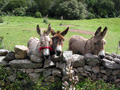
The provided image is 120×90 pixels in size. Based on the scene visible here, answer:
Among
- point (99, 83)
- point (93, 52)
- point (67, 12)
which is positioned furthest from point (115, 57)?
point (67, 12)

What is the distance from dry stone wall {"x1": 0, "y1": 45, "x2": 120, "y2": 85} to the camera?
4.50 meters

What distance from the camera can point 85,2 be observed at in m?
51.2

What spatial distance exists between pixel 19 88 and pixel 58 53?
1.96m

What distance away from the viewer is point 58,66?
453 cm

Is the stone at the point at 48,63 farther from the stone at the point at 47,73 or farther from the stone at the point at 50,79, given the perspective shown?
the stone at the point at 50,79

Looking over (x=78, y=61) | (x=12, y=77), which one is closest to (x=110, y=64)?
(x=78, y=61)

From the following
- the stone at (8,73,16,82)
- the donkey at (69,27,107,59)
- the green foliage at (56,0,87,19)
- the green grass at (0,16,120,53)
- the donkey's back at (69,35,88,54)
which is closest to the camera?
the stone at (8,73,16,82)

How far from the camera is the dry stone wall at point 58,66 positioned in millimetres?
4497

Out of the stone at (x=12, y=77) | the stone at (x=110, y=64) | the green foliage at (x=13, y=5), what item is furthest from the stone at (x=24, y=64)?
the green foliage at (x=13, y=5)

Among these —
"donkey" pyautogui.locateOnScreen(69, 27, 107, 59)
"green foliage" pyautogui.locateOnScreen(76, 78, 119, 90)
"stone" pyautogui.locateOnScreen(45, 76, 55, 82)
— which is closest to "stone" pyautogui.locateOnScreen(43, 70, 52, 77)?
"stone" pyautogui.locateOnScreen(45, 76, 55, 82)

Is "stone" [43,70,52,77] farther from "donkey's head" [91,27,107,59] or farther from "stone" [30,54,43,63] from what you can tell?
"donkey's head" [91,27,107,59]

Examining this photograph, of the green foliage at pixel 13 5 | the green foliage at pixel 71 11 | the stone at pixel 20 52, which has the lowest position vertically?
the stone at pixel 20 52

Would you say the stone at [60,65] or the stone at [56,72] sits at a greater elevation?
the stone at [60,65]

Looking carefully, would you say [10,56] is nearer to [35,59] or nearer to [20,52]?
[20,52]
